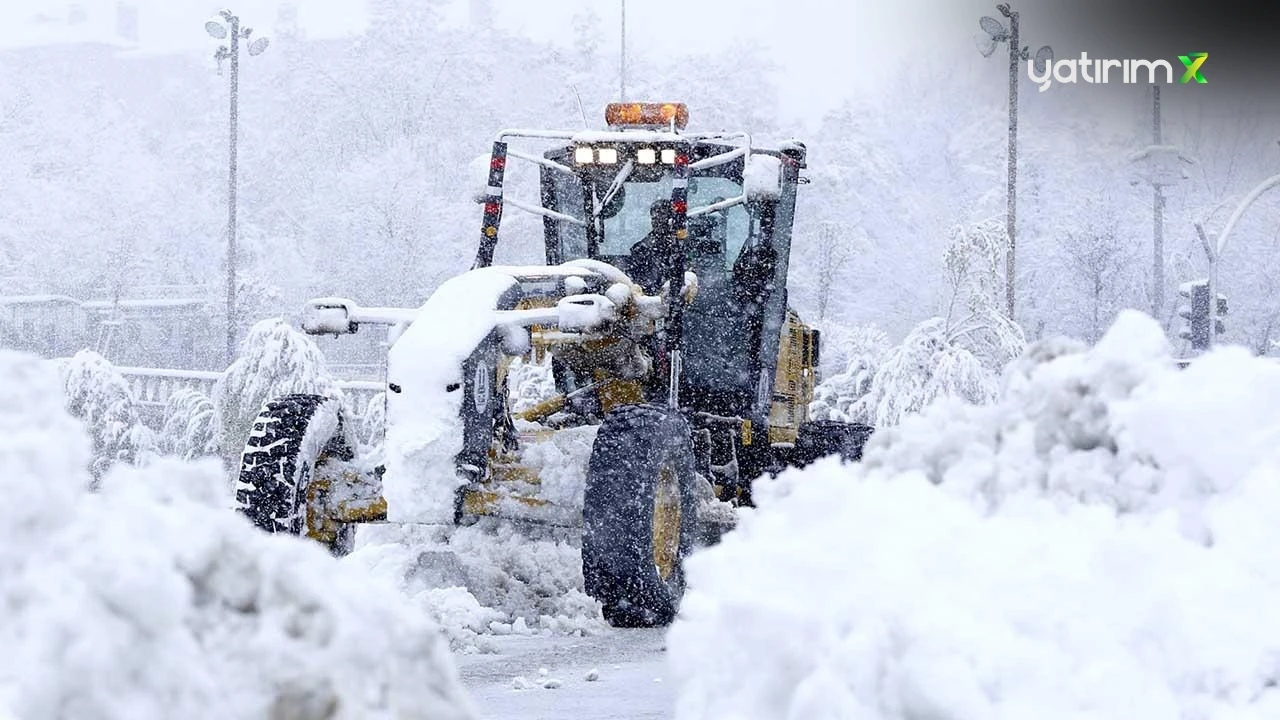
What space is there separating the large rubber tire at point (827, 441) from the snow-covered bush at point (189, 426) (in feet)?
45.5

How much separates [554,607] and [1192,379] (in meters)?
5.97

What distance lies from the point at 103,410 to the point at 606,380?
635 inches

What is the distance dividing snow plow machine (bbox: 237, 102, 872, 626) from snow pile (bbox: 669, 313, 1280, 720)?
5.04 metres

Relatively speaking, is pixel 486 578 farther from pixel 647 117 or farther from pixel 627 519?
pixel 647 117

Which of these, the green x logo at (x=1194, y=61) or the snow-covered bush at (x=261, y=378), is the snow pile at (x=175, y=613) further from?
the green x logo at (x=1194, y=61)

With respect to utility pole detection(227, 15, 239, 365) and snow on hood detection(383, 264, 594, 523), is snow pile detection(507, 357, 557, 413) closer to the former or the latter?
utility pole detection(227, 15, 239, 365)

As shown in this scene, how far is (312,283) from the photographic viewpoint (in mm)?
62062

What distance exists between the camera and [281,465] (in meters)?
8.23

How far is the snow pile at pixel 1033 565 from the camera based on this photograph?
2.09m

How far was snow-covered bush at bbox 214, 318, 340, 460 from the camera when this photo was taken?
22141mm

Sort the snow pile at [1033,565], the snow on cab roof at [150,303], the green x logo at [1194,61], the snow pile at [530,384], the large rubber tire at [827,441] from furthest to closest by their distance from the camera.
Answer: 1. the snow on cab roof at [150,303]
2. the green x logo at [1194,61]
3. the snow pile at [530,384]
4. the large rubber tire at [827,441]
5. the snow pile at [1033,565]

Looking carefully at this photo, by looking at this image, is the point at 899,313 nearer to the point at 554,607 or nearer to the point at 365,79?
the point at 365,79

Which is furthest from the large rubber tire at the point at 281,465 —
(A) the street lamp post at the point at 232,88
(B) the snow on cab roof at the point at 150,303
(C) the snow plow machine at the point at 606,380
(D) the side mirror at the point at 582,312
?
(B) the snow on cab roof at the point at 150,303

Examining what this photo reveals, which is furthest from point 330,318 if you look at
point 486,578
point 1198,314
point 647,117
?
point 1198,314
